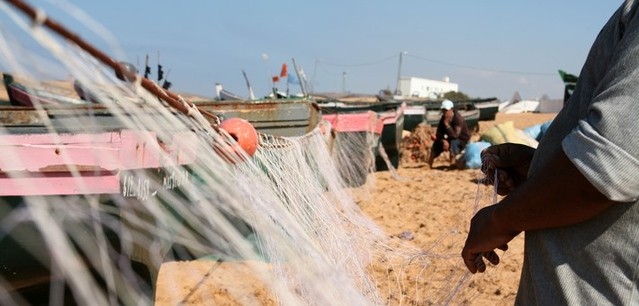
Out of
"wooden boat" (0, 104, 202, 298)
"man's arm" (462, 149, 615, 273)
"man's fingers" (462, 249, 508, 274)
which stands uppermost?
"man's arm" (462, 149, 615, 273)

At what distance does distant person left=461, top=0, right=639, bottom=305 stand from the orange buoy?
1.32 meters

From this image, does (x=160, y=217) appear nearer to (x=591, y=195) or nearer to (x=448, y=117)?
(x=591, y=195)

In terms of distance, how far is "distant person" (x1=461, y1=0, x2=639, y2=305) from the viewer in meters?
0.92

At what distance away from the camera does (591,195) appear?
96 cm

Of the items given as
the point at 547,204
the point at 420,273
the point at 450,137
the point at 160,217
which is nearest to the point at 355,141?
the point at 450,137

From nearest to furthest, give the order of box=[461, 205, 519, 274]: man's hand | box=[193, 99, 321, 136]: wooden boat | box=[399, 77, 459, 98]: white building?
box=[461, 205, 519, 274]: man's hand → box=[193, 99, 321, 136]: wooden boat → box=[399, 77, 459, 98]: white building

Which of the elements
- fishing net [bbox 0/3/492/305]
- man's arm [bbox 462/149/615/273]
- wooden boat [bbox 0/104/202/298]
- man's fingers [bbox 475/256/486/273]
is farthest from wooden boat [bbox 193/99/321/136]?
man's arm [bbox 462/149/615/273]

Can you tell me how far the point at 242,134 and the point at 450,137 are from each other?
32.0 feet

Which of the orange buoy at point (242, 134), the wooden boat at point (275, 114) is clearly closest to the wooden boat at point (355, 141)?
the wooden boat at point (275, 114)

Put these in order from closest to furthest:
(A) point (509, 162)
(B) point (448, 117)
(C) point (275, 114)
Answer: (A) point (509, 162) < (C) point (275, 114) < (B) point (448, 117)

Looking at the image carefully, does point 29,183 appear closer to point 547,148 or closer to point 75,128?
point 75,128

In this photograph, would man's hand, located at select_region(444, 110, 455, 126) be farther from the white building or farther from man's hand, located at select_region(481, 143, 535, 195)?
the white building

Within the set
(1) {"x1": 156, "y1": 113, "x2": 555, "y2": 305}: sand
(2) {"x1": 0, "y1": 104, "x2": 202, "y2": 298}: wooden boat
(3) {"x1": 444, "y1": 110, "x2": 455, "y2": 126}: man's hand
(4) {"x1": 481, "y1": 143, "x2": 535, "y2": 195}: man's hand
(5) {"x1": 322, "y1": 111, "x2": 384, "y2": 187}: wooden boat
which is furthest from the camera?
(3) {"x1": 444, "y1": 110, "x2": 455, "y2": 126}: man's hand

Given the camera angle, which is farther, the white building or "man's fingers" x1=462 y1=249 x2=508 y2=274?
the white building
